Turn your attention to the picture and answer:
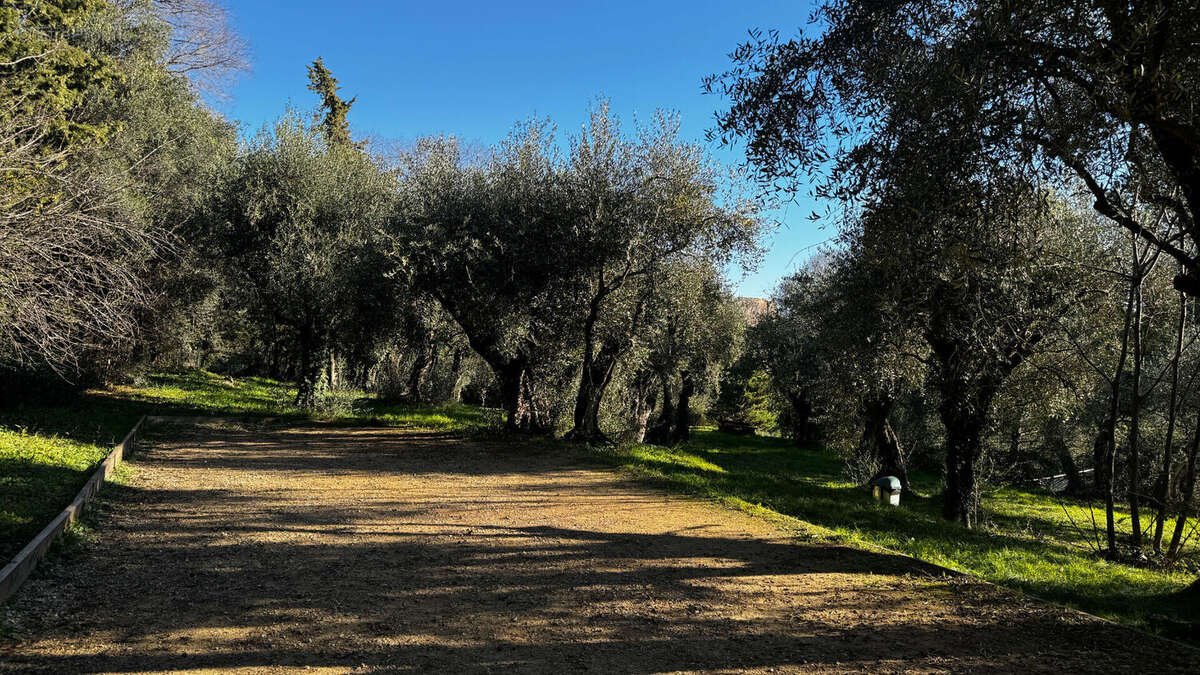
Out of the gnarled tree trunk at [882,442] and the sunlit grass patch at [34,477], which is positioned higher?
the gnarled tree trunk at [882,442]

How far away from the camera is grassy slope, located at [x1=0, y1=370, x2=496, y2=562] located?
25.1 feet

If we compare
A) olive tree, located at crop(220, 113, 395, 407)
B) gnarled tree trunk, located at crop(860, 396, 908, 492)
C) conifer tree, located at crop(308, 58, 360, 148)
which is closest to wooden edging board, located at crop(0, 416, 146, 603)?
olive tree, located at crop(220, 113, 395, 407)

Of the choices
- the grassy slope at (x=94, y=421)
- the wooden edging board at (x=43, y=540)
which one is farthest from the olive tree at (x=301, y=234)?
the wooden edging board at (x=43, y=540)

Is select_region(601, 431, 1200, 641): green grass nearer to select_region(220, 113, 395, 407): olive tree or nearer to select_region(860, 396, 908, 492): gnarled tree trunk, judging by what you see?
select_region(860, 396, 908, 492): gnarled tree trunk

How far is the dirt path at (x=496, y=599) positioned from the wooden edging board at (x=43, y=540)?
162 millimetres

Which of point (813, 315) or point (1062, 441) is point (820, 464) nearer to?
point (1062, 441)

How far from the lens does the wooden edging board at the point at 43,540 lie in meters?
5.11

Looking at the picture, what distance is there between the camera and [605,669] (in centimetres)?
447

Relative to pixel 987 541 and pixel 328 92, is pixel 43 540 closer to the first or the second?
pixel 987 541

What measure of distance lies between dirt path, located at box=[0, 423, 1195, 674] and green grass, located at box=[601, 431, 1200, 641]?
0.98 meters

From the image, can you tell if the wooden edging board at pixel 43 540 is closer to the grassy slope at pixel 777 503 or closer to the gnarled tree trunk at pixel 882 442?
the grassy slope at pixel 777 503

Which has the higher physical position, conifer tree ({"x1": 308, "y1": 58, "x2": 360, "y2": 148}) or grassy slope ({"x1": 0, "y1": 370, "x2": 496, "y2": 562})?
conifer tree ({"x1": 308, "y1": 58, "x2": 360, "y2": 148})

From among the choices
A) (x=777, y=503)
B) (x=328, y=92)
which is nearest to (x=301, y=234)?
(x=777, y=503)

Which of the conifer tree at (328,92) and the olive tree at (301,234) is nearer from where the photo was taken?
the olive tree at (301,234)
